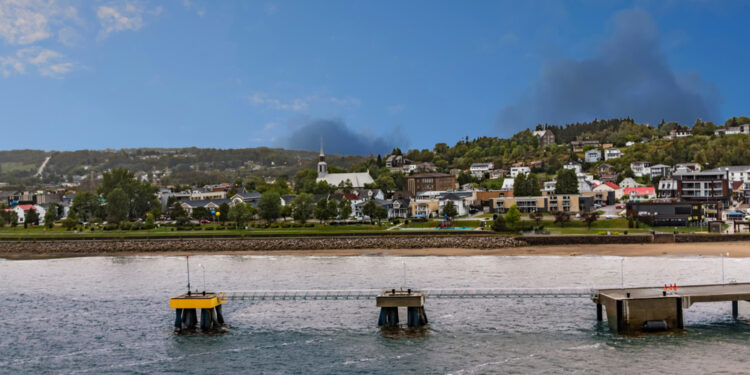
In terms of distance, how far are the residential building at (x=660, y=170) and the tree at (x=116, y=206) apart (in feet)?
275

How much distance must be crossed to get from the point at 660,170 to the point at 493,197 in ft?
122

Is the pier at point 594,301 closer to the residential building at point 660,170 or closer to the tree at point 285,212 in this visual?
the tree at point 285,212

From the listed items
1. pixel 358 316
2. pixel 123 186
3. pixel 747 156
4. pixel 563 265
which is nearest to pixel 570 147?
pixel 747 156

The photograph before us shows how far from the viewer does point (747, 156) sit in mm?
116125

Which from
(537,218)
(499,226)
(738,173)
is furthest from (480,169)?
(499,226)

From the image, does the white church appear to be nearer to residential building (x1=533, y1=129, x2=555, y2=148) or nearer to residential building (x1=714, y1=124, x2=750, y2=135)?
residential building (x1=533, y1=129, x2=555, y2=148)

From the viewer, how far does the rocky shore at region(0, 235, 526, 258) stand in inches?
2445

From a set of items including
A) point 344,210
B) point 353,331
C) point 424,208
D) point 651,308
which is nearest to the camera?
point 651,308

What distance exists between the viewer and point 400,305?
2877 cm

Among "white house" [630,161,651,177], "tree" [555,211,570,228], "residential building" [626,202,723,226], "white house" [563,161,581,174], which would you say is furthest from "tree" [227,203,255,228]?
"white house" [630,161,651,177]

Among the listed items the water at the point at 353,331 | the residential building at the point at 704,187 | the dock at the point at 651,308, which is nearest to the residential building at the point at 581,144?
the residential building at the point at 704,187

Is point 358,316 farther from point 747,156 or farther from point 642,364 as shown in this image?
point 747,156

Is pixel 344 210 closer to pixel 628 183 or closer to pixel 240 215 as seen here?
pixel 240 215

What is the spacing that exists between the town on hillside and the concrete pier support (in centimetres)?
3922
